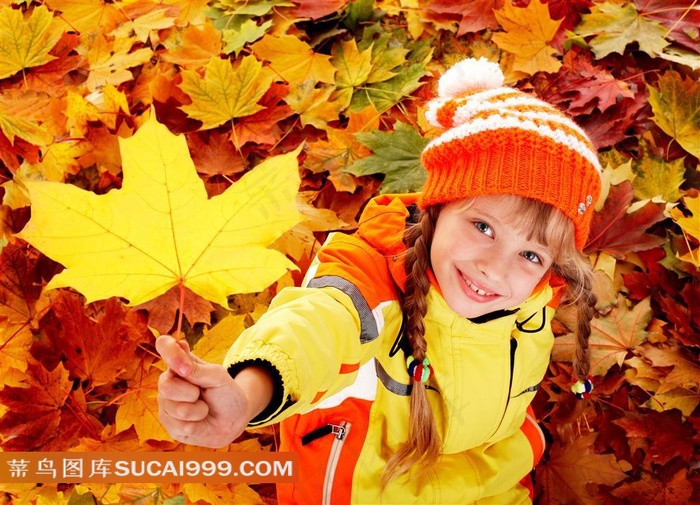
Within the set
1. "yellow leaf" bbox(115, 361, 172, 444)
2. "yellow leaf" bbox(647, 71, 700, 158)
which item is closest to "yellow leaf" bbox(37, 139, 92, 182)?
"yellow leaf" bbox(115, 361, 172, 444)

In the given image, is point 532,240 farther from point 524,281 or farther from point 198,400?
point 198,400

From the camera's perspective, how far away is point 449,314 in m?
1.02

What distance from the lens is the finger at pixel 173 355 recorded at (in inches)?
20.8

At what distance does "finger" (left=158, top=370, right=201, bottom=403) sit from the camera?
55 cm

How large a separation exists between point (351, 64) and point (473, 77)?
688 mm

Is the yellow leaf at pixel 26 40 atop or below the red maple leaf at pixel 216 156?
atop

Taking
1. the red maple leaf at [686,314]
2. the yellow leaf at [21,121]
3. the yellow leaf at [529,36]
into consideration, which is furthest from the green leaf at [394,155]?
the yellow leaf at [21,121]

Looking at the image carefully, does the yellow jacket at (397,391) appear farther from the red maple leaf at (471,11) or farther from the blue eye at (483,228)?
the red maple leaf at (471,11)

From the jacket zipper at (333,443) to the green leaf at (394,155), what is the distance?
62 cm

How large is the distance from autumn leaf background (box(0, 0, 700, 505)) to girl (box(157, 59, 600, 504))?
0.18m

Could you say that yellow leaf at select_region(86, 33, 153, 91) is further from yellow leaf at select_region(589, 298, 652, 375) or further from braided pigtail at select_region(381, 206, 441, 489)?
yellow leaf at select_region(589, 298, 652, 375)

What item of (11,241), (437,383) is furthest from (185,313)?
(437,383)

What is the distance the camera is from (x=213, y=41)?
5.39ft

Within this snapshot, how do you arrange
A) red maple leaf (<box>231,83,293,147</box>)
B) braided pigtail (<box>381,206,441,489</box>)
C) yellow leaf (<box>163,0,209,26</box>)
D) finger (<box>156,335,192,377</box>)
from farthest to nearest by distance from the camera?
1. yellow leaf (<box>163,0,209,26</box>)
2. red maple leaf (<box>231,83,293,147</box>)
3. braided pigtail (<box>381,206,441,489</box>)
4. finger (<box>156,335,192,377</box>)
